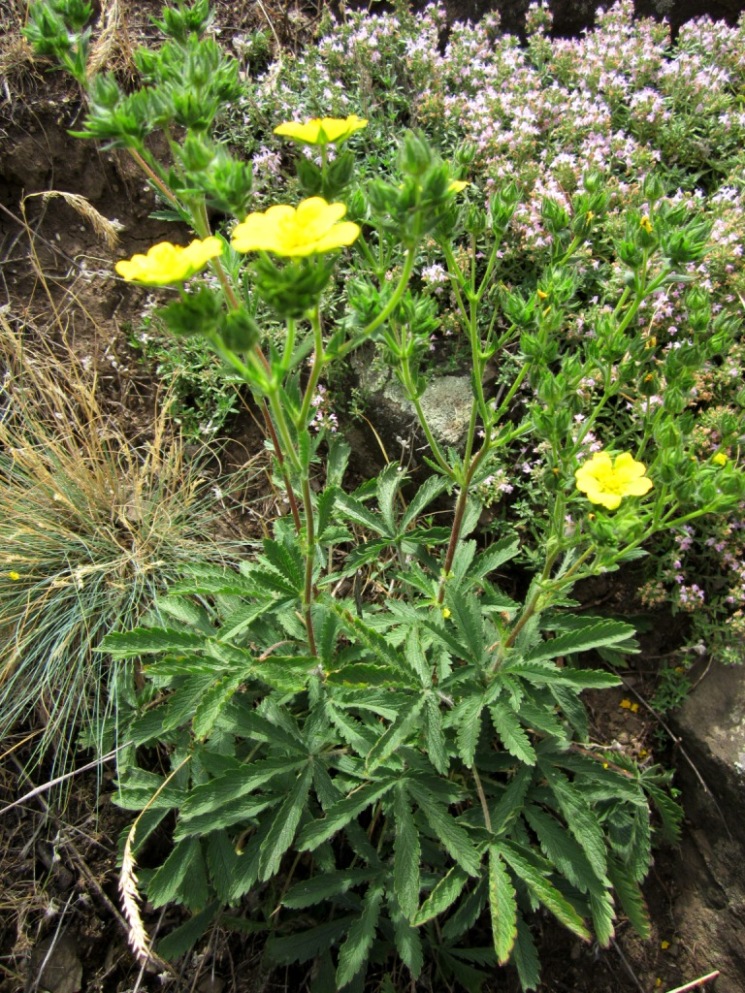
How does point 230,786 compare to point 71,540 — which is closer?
point 230,786

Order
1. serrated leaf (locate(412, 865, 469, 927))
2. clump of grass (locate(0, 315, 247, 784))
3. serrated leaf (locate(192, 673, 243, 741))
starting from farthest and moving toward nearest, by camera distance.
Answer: clump of grass (locate(0, 315, 247, 784)) → serrated leaf (locate(412, 865, 469, 927)) → serrated leaf (locate(192, 673, 243, 741))

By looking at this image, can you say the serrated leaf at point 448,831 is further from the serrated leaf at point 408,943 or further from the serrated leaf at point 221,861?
the serrated leaf at point 221,861

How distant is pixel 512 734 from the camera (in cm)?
176

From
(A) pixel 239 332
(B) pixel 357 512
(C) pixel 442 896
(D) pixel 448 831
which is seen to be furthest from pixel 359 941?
(A) pixel 239 332

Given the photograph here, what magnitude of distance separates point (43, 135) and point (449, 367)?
90.8 inches

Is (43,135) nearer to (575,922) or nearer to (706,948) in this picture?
(575,922)

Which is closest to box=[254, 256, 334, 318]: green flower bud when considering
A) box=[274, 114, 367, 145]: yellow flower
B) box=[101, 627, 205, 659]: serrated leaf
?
box=[274, 114, 367, 145]: yellow flower

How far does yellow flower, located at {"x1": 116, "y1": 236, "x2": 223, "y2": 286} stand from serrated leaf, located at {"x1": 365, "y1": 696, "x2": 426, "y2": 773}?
1.10 meters

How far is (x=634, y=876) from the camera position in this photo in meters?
1.97

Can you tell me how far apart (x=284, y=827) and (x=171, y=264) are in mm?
1337

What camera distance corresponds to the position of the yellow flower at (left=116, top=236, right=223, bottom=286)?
1.26 meters

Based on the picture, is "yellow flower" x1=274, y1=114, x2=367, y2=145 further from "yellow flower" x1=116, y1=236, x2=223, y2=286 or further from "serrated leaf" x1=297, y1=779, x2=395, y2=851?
"serrated leaf" x1=297, y1=779, x2=395, y2=851

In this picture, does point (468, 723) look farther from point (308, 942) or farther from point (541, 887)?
point (308, 942)

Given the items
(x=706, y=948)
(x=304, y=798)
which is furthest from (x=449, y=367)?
(x=706, y=948)
